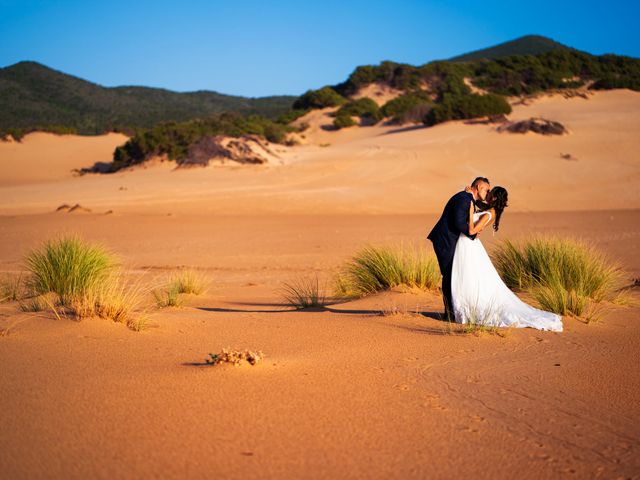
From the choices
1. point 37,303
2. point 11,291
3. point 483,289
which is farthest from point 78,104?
point 483,289

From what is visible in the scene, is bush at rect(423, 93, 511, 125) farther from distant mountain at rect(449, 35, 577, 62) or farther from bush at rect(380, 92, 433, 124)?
distant mountain at rect(449, 35, 577, 62)

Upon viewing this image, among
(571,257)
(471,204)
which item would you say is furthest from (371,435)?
(571,257)

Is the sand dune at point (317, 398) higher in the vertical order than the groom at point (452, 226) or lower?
lower

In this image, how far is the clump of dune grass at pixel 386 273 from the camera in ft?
27.5

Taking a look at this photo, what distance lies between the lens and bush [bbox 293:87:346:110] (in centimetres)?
5156

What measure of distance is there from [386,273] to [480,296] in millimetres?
2312

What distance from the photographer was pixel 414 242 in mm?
13766

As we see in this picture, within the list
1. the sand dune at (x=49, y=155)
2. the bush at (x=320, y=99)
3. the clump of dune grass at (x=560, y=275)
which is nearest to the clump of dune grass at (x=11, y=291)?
the clump of dune grass at (x=560, y=275)

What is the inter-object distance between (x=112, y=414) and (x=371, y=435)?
1.37 metres

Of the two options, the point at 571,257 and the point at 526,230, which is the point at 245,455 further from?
the point at 526,230

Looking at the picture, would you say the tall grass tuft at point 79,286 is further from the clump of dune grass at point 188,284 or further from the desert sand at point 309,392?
the clump of dune grass at point 188,284

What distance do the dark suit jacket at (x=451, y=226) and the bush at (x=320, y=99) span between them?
45779 mm

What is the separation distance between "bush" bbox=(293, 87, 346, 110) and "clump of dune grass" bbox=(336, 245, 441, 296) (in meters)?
43.6

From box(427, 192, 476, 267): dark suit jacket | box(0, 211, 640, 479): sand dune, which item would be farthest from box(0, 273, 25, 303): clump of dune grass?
box(427, 192, 476, 267): dark suit jacket
